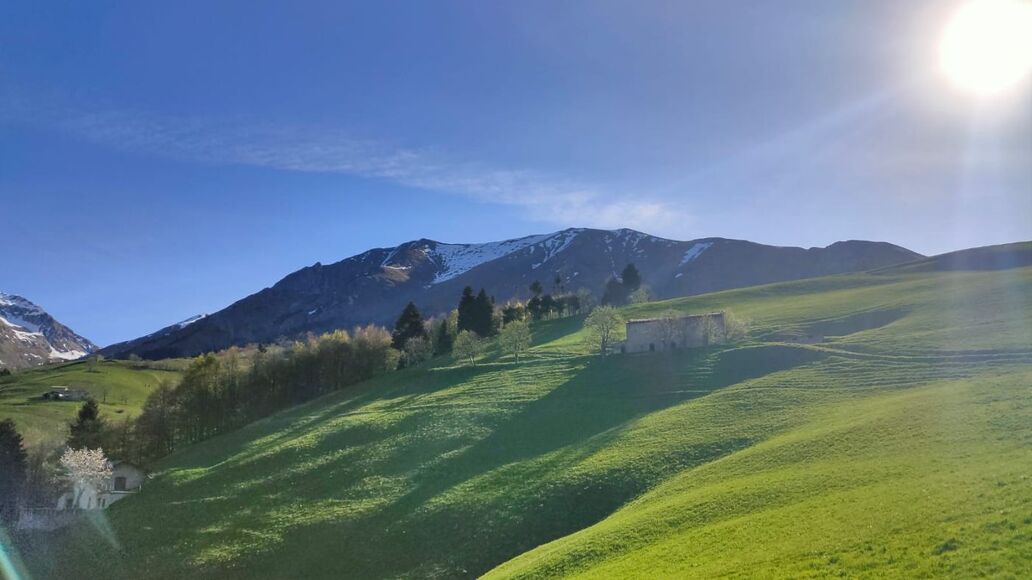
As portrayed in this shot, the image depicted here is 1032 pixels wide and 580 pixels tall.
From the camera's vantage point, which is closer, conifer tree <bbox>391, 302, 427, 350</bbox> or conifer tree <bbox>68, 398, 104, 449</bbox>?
conifer tree <bbox>68, 398, 104, 449</bbox>

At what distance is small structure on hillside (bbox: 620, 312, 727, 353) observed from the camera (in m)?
105

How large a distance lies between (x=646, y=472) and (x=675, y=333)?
205 ft

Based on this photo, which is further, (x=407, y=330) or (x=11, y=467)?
(x=407, y=330)

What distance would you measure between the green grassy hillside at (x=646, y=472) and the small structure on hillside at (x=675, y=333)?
8.10m

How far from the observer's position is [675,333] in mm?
107938

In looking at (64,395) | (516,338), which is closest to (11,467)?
(516,338)

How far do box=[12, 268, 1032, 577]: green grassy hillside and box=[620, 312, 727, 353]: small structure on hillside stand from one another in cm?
810

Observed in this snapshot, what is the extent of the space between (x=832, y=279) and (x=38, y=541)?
18573 cm

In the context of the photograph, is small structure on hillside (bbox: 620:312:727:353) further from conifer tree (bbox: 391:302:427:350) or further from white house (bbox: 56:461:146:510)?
white house (bbox: 56:461:146:510)

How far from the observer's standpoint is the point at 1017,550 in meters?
19.9

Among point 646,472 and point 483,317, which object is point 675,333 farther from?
point 646,472

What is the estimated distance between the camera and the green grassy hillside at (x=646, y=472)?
26594 mm

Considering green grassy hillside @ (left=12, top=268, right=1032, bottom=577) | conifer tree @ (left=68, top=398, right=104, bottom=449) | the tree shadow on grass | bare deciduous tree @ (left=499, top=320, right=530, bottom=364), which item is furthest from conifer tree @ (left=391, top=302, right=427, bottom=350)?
the tree shadow on grass

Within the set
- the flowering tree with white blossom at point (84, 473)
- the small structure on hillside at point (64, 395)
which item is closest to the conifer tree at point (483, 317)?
the flowering tree with white blossom at point (84, 473)
